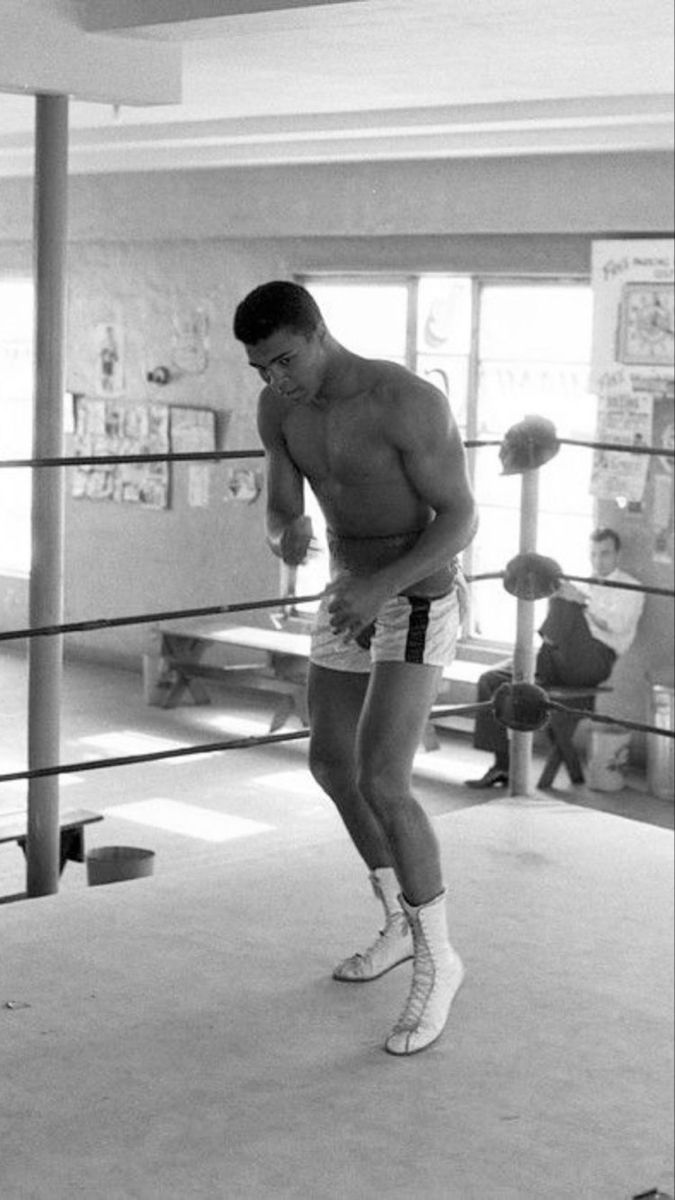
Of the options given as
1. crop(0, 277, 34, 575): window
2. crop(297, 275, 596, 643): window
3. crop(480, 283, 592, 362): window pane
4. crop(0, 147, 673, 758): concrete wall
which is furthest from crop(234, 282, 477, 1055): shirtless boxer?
crop(0, 277, 34, 575): window

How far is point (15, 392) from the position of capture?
1220 cm

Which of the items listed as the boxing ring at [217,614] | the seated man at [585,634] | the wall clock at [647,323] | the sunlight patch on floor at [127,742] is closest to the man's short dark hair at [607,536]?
the seated man at [585,634]

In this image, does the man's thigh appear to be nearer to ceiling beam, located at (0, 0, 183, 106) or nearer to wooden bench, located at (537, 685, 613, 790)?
ceiling beam, located at (0, 0, 183, 106)

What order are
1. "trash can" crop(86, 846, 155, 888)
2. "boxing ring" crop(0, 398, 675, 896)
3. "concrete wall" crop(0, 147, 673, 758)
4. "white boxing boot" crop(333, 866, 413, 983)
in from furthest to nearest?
"concrete wall" crop(0, 147, 673, 758) < "trash can" crop(86, 846, 155, 888) < "boxing ring" crop(0, 398, 675, 896) < "white boxing boot" crop(333, 866, 413, 983)

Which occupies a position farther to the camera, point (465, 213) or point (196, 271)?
point (196, 271)

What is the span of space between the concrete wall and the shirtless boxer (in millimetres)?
5561

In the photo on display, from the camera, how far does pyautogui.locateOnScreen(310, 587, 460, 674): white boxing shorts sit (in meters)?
3.29

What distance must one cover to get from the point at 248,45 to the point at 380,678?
123 inches

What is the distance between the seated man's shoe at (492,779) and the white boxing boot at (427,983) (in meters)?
5.63

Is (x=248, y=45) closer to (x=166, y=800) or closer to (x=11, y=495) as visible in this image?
(x=166, y=800)

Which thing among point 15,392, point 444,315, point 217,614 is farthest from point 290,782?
point 217,614

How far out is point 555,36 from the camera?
535 centimetres

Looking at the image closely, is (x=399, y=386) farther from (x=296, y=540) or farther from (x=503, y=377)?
Result: (x=503, y=377)

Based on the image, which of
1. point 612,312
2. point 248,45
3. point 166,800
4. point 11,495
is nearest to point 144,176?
point 11,495
